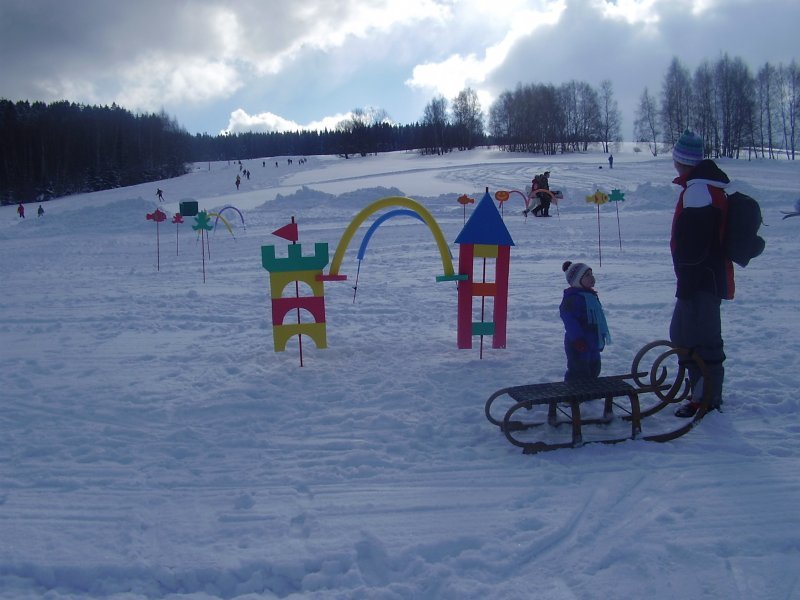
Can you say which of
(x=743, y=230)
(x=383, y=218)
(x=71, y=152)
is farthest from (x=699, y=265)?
(x=71, y=152)

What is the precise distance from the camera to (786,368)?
217 inches

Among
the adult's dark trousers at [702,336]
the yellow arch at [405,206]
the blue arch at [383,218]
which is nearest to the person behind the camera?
the adult's dark trousers at [702,336]

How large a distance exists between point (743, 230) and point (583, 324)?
4.55ft

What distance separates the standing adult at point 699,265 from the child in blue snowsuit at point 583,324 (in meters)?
0.62

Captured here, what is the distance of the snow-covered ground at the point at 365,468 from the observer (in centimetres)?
290

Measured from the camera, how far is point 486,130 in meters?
84.4

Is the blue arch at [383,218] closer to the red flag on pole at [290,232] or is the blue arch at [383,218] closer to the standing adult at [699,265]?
the red flag on pole at [290,232]

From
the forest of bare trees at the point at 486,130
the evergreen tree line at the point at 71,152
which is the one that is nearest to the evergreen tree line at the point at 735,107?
the forest of bare trees at the point at 486,130

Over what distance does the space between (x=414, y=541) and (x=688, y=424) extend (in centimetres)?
239

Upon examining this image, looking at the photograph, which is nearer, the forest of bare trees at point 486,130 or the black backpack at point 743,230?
the black backpack at point 743,230

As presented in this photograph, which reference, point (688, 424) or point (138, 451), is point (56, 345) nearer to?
point (138, 451)

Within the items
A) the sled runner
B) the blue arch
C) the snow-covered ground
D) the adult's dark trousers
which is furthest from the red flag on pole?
the adult's dark trousers

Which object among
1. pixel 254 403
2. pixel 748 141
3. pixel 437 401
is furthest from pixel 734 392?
pixel 748 141

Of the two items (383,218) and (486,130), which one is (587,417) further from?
(486,130)
